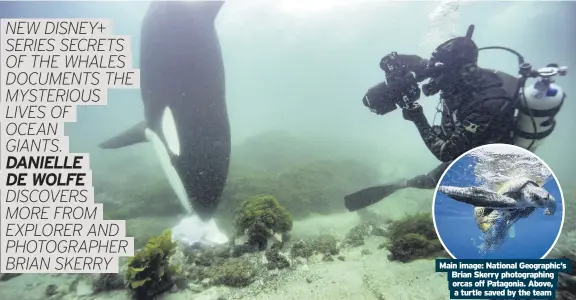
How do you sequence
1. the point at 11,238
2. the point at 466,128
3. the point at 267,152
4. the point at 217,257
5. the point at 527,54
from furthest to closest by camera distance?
the point at 527,54
the point at 267,152
the point at 217,257
the point at 11,238
the point at 466,128

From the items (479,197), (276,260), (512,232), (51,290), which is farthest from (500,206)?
(51,290)

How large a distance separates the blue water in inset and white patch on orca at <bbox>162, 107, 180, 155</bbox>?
160 inches

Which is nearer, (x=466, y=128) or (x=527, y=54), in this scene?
(x=466, y=128)

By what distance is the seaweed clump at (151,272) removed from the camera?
4734 mm

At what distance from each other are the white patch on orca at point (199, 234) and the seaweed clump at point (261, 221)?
1.26ft

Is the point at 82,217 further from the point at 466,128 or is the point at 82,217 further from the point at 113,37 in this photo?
the point at 466,128

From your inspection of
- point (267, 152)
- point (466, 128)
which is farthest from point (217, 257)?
point (267, 152)

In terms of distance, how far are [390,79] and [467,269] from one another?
8.80ft

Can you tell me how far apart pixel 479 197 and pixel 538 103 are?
4.32 feet

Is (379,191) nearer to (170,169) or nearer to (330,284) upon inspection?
(330,284)

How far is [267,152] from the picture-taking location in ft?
57.7

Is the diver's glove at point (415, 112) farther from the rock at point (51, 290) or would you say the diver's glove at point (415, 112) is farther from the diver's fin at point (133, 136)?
the rock at point (51, 290)

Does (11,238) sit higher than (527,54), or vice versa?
(527,54)

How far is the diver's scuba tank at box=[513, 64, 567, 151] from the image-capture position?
3.62 meters
